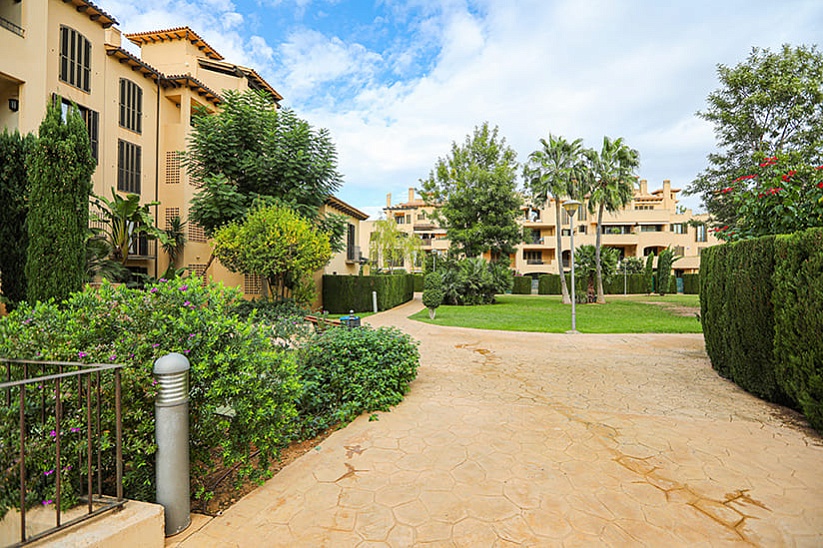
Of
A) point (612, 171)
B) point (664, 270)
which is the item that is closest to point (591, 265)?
point (612, 171)

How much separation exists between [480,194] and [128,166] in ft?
67.6

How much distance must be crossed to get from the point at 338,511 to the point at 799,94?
72.5 feet

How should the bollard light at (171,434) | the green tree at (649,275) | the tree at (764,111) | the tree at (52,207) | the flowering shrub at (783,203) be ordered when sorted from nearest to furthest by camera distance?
the bollard light at (171,434), the flowering shrub at (783,203), the tree at (52,207), the tree at (764,111), the green tree at (649,275)

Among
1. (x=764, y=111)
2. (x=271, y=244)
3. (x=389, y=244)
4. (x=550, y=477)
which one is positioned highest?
(x=764, y=111)

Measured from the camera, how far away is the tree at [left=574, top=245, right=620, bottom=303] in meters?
27.9

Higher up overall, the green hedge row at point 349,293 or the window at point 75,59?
the window at point 75,59

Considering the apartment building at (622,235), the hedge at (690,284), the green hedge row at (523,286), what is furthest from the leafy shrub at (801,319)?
the hedge at (690,284)

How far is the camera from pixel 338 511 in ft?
10.1

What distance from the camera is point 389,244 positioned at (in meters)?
38.3

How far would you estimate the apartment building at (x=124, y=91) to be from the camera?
38.4 ft

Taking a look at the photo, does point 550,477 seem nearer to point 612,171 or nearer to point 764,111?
point 764,111

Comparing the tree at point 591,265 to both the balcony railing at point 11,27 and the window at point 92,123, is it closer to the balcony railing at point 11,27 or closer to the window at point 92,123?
the window at point 92,123

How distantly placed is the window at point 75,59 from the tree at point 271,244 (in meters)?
6.68

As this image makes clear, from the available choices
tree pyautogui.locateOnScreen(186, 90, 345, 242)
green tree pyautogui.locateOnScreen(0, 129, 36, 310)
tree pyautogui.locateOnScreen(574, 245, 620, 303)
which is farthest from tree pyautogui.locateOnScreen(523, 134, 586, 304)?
green tree pyautogui.locateOnScreen(0, 129, 36, 310)
